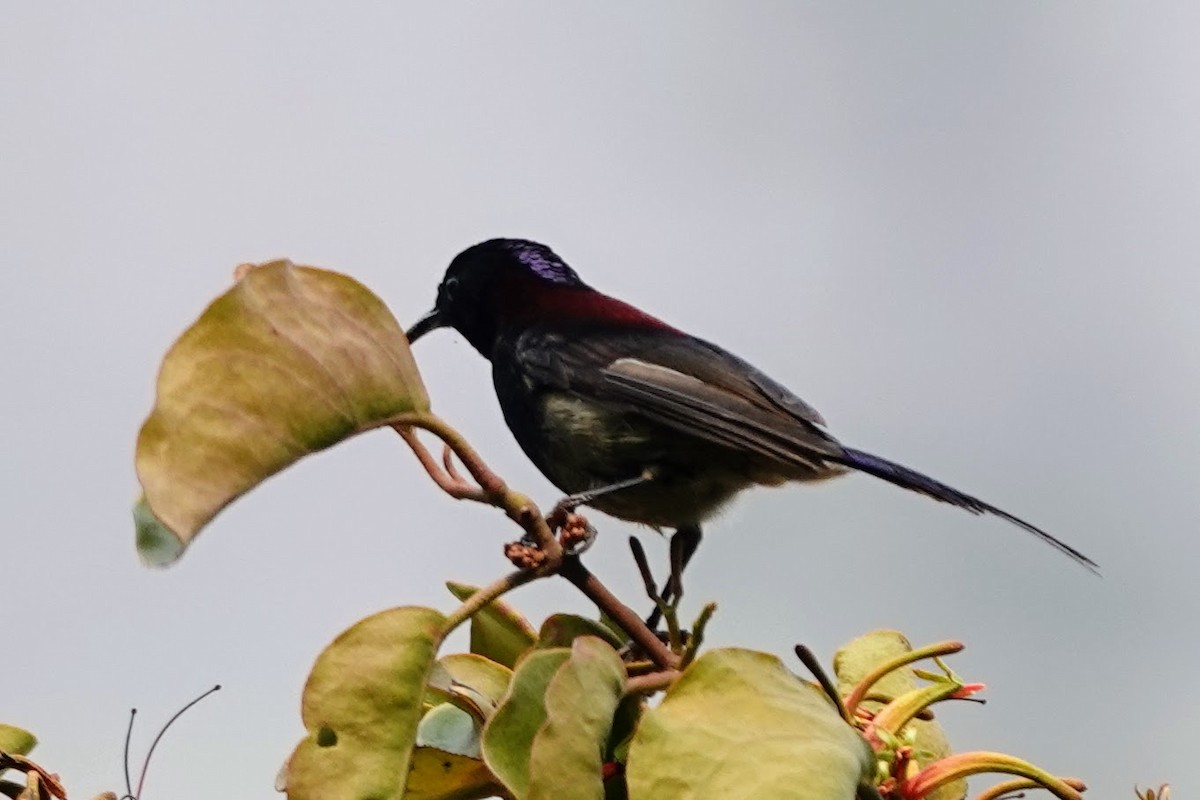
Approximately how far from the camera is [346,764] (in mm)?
1275

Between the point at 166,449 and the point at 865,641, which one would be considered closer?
the point at 166,449

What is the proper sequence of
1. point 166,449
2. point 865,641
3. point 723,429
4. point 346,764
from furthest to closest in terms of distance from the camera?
point 723,429 < point 865,641 < point 346,764 < point 166,449

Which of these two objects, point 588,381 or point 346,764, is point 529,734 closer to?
point 346,764

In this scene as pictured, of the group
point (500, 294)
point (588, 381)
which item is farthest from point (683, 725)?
point (500, 294)

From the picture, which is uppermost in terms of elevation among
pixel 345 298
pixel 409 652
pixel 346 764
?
pixel 345 298

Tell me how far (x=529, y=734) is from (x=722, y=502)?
2.15 metres

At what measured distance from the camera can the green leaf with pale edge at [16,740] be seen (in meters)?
1.63

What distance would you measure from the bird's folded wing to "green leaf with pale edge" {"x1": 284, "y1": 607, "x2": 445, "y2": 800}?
1.95 m

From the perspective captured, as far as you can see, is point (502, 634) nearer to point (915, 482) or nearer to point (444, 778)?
point (444, 778)

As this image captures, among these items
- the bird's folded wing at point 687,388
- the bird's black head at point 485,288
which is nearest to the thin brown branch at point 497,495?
the bird's folded wing at point 687,388

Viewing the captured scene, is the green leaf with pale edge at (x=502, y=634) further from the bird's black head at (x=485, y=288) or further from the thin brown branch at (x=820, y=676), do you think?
the bird's black head at (x=485, y=288)

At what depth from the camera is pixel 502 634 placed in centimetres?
168

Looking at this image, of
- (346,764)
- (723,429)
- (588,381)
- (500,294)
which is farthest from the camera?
(500,294)

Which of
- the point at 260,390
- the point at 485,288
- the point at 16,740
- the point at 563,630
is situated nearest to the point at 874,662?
the point at 563,630
